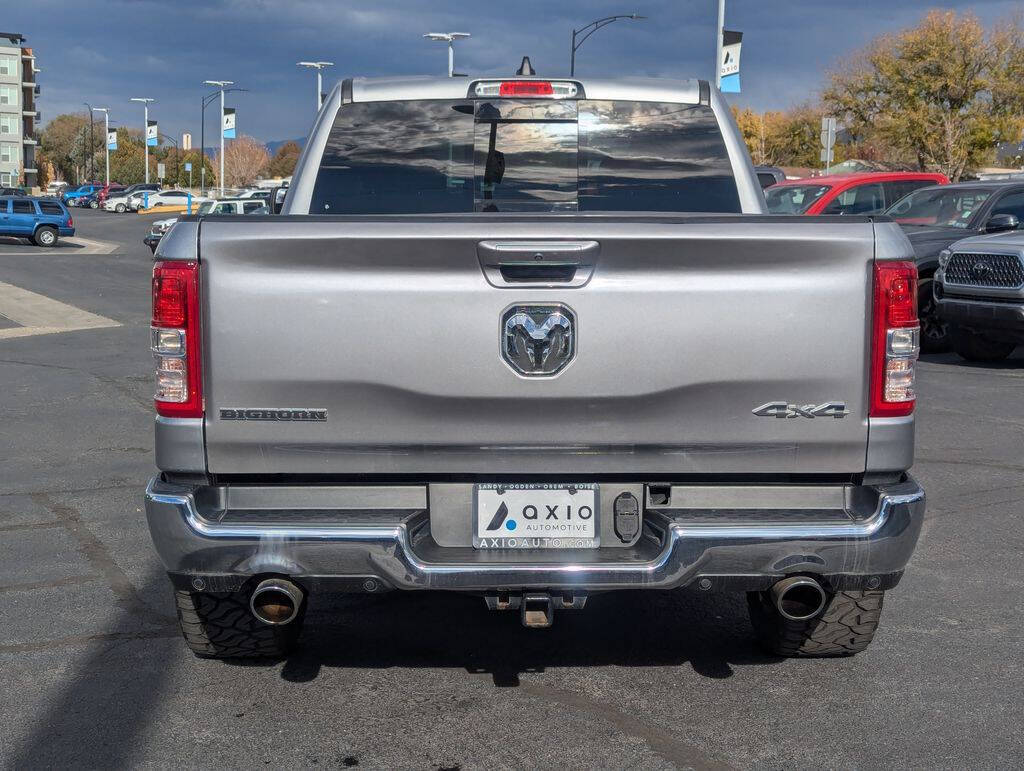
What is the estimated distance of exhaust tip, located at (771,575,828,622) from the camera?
12.2ft

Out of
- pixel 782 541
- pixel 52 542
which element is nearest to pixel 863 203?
pixel 52 542

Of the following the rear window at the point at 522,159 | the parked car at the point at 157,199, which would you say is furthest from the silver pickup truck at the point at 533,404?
the parked car at the point at 157,199

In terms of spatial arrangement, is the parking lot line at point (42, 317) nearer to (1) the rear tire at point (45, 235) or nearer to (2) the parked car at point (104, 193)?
(1) the rear tire at point (45, 235)

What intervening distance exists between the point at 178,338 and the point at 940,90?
4782cm

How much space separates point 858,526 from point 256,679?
2.05 m

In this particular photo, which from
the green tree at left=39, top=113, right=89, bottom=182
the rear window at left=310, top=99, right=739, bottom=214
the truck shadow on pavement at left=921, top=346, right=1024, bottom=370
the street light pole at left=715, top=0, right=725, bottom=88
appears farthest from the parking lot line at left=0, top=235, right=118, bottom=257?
the green tree at left=39, top=113, right=89, bottom=182

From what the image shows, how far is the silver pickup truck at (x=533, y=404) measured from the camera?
3537mm

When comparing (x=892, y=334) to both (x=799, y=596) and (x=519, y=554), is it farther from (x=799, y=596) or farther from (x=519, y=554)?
(x=519, y=554)

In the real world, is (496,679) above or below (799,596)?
below

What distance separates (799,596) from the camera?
12.5 feet

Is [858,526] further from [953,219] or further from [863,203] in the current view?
[863,203]

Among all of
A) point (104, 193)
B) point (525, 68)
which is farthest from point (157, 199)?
point (525, 68)

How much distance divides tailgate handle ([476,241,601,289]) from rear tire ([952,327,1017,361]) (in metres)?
10.8

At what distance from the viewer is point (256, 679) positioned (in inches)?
170
